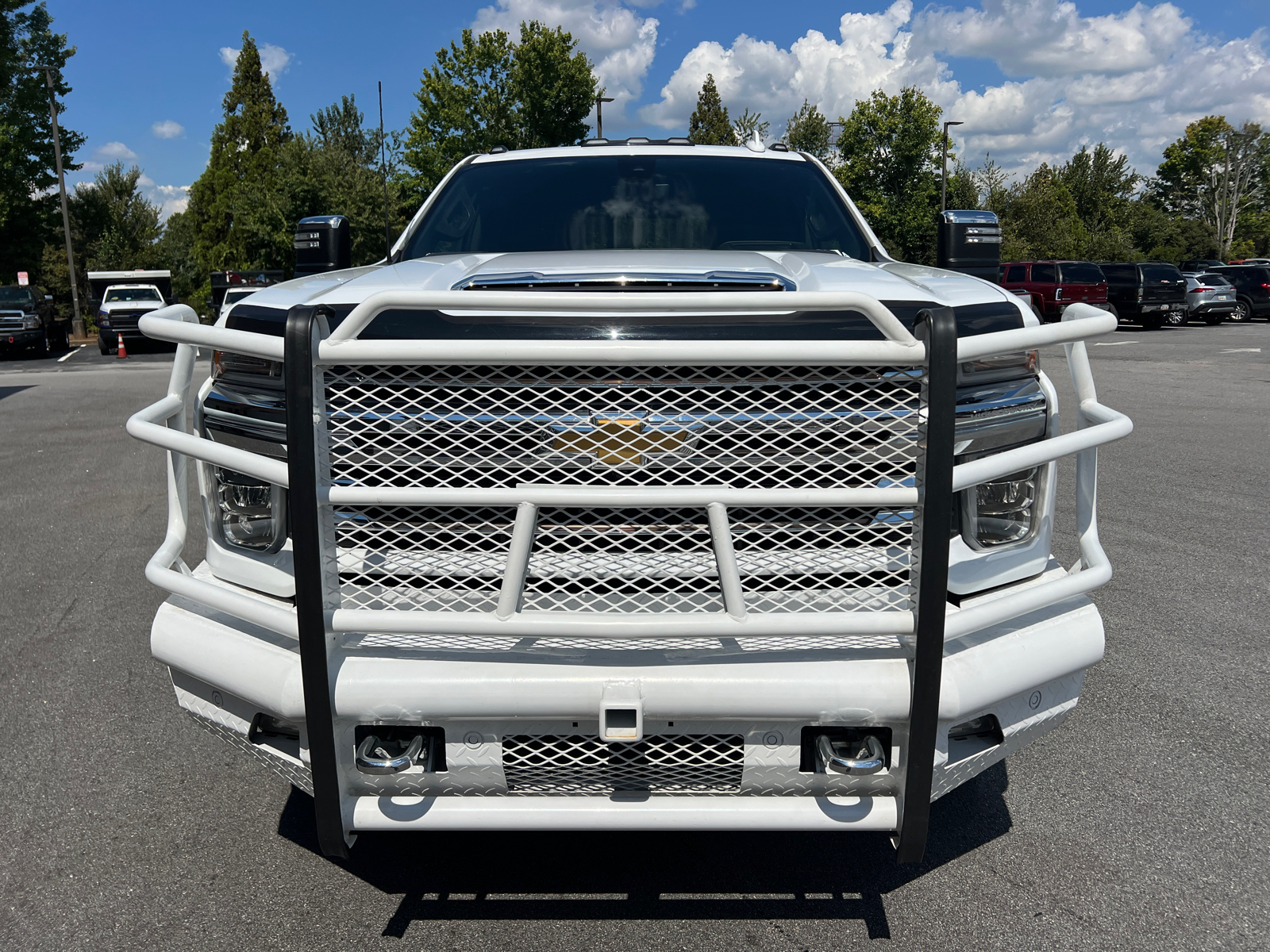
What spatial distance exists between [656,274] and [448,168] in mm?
41390

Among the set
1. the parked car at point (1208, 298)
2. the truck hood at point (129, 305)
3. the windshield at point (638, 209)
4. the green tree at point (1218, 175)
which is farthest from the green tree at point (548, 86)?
the green tree at point (1218, 175)

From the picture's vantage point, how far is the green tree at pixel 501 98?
4447cm

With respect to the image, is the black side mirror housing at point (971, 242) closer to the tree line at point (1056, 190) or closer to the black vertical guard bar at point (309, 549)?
the black vertical guard bar at point (309, 549)

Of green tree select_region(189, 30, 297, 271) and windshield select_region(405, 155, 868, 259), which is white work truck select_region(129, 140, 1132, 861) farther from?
→ green tree select_region(189, 30, 297, 271)

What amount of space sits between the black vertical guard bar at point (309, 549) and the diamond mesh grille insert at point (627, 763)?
1.25 feet

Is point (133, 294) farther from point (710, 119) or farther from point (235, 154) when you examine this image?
point (710, 119)

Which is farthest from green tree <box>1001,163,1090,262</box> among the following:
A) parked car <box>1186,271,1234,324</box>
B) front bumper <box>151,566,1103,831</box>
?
front bumper <box>151,566,1103,831</box>

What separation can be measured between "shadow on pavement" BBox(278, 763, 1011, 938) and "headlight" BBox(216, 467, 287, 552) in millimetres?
997

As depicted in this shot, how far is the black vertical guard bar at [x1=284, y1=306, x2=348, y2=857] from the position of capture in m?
2.06

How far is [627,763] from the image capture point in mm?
2260

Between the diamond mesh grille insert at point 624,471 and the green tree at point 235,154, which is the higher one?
the green tree at point 235,154

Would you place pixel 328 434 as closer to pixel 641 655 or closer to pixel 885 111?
pixel 641 655

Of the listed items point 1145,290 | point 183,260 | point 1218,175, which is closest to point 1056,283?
point 1145,290

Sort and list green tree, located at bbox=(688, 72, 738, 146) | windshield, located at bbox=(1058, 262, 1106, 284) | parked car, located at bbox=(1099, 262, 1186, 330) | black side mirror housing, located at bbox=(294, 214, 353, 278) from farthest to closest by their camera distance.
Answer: green tree, located at bbox=(688, 72, 738, 146) → parked car, located at bbox=(1099, 262, 1186, 330) → windshield, located at bbox=(1058, 262, 1106, 284) → black side mirror housing, located at bbox=(294, 214, 353, 278)
